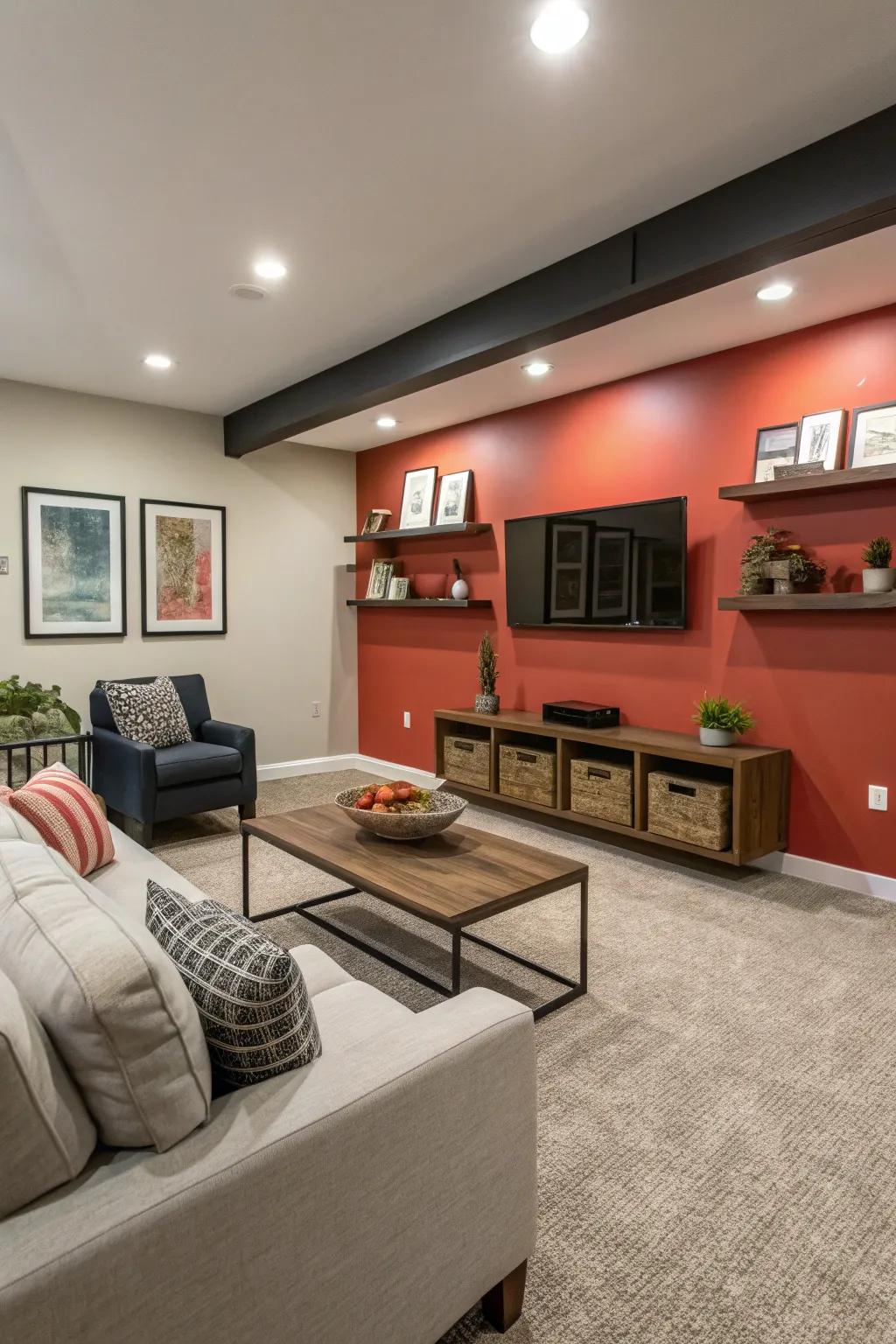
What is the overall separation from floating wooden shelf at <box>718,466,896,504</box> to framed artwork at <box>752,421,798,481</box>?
0.24 feet

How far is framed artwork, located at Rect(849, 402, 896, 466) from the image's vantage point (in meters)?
3.26

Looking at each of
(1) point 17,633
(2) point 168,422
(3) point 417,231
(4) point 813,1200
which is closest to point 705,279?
(3) point 417,231

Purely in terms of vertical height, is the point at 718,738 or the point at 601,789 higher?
the point at 718,738

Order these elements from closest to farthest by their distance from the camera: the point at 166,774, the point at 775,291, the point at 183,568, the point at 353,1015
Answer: the point at 353,1015 < the point at 775,291 < the point at 166,774 < the point at 183,568

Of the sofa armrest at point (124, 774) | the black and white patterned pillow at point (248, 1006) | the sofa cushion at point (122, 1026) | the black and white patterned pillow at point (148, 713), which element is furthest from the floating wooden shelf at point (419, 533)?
the sofa cushion at point (122, 1026)

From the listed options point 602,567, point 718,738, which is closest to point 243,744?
point 602,567

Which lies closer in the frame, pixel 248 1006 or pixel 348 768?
pixel 248 1006

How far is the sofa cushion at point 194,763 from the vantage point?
422 cm

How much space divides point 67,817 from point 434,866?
3.67 feet

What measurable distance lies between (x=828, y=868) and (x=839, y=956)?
2.67ft

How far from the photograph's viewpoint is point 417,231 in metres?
2.94

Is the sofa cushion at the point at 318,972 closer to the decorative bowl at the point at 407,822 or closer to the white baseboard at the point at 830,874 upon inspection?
the decorative bowl at the point at 407,822

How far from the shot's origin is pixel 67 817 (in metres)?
2.38

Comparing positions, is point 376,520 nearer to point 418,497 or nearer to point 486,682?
point 418,497
